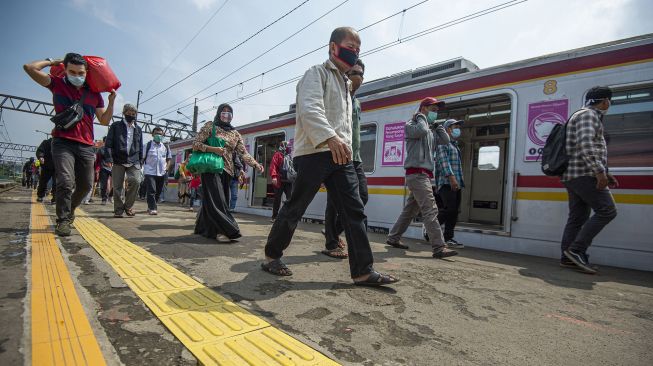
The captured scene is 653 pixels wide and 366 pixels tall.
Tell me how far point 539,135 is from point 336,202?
351 cm

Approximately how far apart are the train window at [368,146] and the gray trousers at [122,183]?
426 cm

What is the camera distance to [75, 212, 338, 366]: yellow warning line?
1.29 m

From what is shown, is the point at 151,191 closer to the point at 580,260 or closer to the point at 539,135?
the point at 539,135

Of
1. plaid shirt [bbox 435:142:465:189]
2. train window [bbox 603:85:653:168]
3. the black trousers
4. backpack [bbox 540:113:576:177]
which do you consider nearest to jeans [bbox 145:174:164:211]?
the black trousers

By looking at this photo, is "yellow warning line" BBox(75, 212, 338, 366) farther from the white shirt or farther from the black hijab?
the white shirt

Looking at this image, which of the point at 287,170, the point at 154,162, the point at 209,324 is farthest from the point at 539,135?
the point at 154,162

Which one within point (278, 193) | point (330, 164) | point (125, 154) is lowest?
point (278, 193)

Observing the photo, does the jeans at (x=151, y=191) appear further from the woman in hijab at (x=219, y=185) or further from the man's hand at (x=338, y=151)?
the man's hand at (x=338, y=151)

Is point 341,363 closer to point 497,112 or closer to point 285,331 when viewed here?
point 285,331

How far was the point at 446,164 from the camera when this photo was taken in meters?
4.49

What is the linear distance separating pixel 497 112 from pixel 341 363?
7.01 m

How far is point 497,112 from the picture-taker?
6.89 metres

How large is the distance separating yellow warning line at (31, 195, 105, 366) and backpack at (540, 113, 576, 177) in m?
4.29

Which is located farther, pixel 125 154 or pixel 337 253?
pixel 125 154
